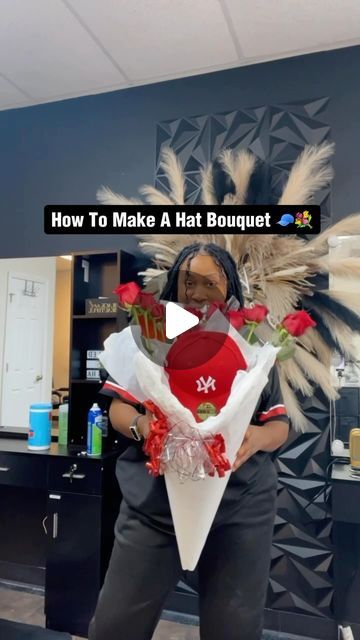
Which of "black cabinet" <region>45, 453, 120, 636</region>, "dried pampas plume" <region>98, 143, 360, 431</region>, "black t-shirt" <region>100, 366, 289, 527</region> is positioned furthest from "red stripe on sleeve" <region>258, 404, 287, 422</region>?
"black cabinet" <region>45, 453, 120, 636</region>

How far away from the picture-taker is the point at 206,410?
0.91m

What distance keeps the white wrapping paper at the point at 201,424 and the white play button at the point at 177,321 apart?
0.04 meters

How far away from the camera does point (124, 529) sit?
101 centimetres

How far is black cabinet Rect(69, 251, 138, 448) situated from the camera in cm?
212

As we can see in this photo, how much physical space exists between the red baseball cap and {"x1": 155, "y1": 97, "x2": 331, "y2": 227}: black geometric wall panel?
118 centimetres

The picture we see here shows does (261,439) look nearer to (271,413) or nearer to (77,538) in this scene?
(271,413)

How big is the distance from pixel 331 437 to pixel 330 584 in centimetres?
62

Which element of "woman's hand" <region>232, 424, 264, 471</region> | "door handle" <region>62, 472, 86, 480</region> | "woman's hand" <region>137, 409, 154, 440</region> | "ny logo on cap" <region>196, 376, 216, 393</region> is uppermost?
"ny logo on cap" <region>196, 376, 216, 393</region>

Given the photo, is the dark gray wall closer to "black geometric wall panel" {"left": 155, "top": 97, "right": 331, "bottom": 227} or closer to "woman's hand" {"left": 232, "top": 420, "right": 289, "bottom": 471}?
"black geometric wall panel" {"left": 155, "top": 97, "right": 331, "bottom": 227}

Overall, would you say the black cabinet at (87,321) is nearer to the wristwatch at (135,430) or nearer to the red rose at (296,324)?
the wristwatch at (135,430)

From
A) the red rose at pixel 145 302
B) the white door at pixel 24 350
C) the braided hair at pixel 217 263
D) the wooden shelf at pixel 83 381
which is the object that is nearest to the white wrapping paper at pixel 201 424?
the red rose at pixel 145 302

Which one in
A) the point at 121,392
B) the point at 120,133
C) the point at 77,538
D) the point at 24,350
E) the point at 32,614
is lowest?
the point at 32,614

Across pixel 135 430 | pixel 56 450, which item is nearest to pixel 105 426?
pixel 56 450

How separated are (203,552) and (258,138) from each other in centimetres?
181
